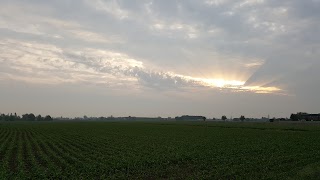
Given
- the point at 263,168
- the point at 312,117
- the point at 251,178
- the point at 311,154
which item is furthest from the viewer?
the point at 312,117

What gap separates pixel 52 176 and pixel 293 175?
1454 cm

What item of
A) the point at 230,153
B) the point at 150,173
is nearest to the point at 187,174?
the point at 150,173

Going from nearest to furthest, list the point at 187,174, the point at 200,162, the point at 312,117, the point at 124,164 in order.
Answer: the point at 187,174, the point at 124,164, the point at 200,162, the point at 312,117

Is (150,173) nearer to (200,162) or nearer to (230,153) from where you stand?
(200,162)

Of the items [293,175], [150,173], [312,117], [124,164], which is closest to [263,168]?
[293,175]

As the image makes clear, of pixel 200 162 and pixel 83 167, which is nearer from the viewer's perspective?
pixel 83 167

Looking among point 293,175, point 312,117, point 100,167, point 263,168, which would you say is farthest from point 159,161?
point 312,117

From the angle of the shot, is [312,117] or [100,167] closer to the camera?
[100,167]

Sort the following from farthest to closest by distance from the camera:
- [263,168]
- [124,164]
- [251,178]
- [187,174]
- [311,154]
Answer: [311,154]
[124,164]
[263,168]
[187,174]
[251,178]

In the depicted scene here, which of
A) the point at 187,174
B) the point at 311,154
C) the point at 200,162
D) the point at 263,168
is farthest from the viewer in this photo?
the point at 311,154

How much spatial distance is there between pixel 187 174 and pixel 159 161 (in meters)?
5.45

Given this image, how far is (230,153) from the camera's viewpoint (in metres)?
31.8

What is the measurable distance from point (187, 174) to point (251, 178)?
417 centimetres

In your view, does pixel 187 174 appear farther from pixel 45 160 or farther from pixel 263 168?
pixel 45 160
